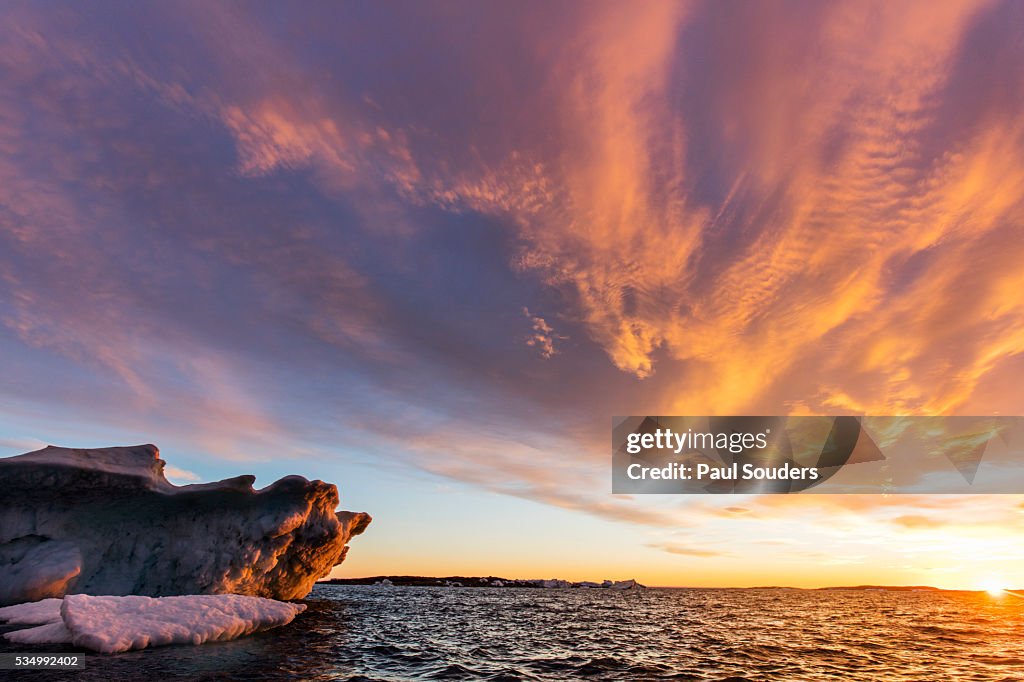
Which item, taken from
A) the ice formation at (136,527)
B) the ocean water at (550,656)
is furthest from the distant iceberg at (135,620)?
the ice formation at (136,527)

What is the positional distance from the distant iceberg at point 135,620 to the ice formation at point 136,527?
19.6ft

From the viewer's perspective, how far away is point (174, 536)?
35.8 metres

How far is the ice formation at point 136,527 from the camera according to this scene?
30.6 m

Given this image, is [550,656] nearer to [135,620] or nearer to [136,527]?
[135,620]

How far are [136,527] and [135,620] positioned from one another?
17.5m

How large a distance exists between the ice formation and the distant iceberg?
5.96 m

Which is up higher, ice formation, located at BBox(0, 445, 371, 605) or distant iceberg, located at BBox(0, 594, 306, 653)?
ice formation, located at BBox(0, 445, 371, 605)

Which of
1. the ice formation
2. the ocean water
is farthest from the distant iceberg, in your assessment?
the ice formation

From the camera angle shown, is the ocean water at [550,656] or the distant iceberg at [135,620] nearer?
the ocean water at [550,656]

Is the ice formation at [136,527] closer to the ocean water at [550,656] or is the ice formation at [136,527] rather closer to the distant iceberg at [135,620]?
the distant iceberg at [135,620]

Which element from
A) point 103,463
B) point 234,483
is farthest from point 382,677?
point 103,463

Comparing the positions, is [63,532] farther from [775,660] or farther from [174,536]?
[775,660]

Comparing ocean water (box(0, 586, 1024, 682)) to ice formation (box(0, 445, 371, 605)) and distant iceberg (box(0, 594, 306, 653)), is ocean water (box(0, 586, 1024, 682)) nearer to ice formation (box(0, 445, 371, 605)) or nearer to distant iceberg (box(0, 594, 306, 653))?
distant iceberg (box(0, 594, 306, 653))

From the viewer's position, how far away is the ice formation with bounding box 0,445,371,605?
30.6m
